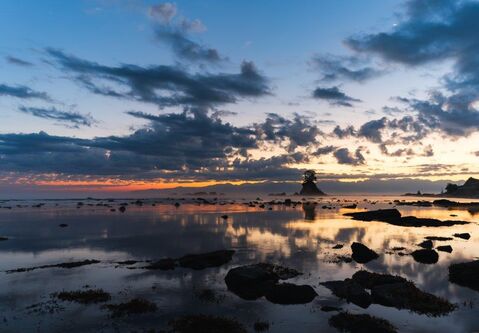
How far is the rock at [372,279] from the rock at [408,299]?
1.84 m

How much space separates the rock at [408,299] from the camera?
24203mm

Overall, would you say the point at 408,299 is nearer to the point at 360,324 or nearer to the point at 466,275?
the point at 360,324

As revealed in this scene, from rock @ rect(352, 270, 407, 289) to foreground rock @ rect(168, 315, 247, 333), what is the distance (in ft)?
41.7

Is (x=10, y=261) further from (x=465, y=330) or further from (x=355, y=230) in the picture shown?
(x=355, y=230)

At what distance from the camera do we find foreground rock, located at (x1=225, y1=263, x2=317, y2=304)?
86.9ft

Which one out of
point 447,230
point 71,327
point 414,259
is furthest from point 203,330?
point 447,230

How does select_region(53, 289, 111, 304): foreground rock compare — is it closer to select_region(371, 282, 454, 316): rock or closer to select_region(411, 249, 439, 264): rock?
select_region(371, 282, 454, 316): rock

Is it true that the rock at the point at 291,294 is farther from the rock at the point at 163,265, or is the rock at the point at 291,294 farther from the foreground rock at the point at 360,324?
the rock at the point at 163,265

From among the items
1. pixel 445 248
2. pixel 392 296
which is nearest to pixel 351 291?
pixel 392 296

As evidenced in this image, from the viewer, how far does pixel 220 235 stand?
62.2 m

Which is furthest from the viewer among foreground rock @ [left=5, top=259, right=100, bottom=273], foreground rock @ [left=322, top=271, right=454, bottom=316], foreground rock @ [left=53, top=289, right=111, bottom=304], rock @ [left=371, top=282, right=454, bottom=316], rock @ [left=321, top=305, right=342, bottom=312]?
foreground rock @ [left=5, top=259, right=100, bottom=273]

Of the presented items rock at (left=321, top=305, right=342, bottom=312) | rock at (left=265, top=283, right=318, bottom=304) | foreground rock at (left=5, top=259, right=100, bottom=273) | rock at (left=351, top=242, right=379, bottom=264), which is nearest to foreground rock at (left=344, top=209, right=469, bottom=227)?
rock at (left=351, top=242, right=379, bottom=264)

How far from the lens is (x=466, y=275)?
32281 millimetres

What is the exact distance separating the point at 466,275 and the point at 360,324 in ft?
55.4
